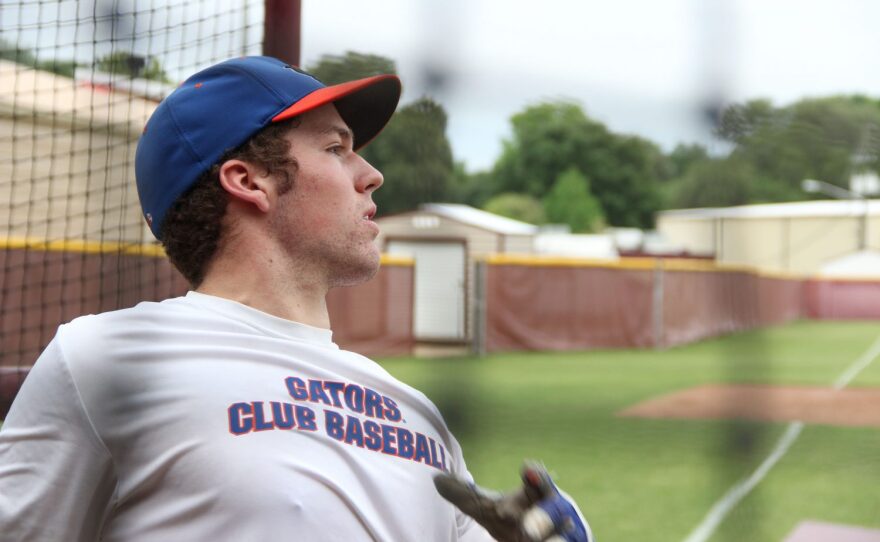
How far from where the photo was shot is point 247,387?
2.88 feet

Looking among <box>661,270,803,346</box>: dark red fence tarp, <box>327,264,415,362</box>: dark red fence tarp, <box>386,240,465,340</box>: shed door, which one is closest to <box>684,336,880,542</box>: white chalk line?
<box>661,270,803,346</box>: dark red fence tarp

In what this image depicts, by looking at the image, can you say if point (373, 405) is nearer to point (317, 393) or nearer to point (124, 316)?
point (317, 393)

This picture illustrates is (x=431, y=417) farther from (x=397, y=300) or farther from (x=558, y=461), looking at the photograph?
(x=397, y=300)

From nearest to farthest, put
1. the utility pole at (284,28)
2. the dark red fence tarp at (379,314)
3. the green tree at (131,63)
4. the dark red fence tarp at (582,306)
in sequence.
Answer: the utility pole at (284,28) < the green tree at (131,63) < the dark red fence tarp at (379,314) < the dark red fence tarp at (582,306)

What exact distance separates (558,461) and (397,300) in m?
4.87

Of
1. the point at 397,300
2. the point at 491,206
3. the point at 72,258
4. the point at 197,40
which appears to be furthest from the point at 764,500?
the point at 397,300

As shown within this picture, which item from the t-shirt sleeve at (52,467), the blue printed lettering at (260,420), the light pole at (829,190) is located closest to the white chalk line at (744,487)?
the light pole at (829,190)

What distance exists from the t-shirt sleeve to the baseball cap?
26 centimetres

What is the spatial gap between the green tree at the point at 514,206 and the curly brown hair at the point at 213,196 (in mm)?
222

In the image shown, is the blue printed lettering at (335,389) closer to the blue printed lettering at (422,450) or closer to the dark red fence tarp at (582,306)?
the blue printed lettering at (422,450)

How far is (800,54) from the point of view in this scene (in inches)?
30.3

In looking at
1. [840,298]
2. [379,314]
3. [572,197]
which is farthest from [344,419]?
[840,298]

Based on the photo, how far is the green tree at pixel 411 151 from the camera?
3.05 feet

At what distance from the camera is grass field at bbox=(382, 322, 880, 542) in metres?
1.29
